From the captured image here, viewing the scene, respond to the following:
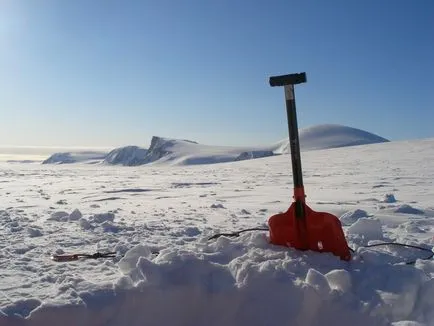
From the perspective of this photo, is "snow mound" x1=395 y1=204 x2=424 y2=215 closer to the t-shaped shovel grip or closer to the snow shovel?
the snow shovel

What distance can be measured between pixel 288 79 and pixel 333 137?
87.5 meters

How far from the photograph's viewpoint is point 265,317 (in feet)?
7.73

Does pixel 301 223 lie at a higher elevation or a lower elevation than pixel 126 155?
lower

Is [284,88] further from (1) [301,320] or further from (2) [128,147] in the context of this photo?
(2) [128,147]

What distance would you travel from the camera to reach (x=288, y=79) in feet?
9.87

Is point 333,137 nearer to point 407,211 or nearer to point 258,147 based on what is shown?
point 258,147

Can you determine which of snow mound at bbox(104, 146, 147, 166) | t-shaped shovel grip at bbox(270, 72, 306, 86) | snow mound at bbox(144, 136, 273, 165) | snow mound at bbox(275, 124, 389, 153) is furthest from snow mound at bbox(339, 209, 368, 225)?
snow mound at bbox(104, 146, 147, 166)

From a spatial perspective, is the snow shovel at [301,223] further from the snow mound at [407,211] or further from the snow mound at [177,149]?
the snow mound at [177,149]

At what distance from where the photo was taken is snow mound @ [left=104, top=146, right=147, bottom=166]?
10019cm

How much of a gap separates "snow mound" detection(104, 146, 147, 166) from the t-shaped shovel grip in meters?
96.0

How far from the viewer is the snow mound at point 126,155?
100188 mm

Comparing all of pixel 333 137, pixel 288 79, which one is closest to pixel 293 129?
pixel 288 79

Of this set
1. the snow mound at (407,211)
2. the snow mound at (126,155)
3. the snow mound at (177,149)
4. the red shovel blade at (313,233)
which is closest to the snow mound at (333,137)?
the snow mound at (177,149)

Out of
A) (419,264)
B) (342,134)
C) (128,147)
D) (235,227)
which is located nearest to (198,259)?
(419,264)
